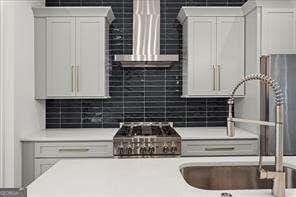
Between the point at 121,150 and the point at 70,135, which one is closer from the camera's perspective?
the point at 121,150

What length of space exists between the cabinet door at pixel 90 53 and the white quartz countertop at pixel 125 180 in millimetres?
2007

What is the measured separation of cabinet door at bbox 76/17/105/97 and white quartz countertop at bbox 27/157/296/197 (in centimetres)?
201

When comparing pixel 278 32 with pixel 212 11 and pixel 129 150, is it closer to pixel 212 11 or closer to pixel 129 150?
pixel 212 11

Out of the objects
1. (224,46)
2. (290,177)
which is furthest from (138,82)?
(290,177)

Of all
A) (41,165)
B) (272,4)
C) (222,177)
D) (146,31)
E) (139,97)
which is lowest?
(41,165)

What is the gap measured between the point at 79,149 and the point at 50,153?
0.28m

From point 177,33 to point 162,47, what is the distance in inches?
9.9

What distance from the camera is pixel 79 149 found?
3.52 meters

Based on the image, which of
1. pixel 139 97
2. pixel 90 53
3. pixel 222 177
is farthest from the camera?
pixel 139 97

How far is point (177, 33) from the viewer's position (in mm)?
4395

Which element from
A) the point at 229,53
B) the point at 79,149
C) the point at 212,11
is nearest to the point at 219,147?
the point at 229,53

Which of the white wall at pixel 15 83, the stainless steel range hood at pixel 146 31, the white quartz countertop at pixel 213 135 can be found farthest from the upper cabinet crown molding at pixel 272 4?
the white wall at pixel 15 83

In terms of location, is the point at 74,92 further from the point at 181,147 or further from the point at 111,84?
the point at 181,147

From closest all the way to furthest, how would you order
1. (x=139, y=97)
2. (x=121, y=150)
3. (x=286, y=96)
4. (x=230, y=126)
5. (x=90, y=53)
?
(x=230, y=126), (x=286, y=96), (x=121, y=150), (x=90, y=53), (x=139, y=97)
